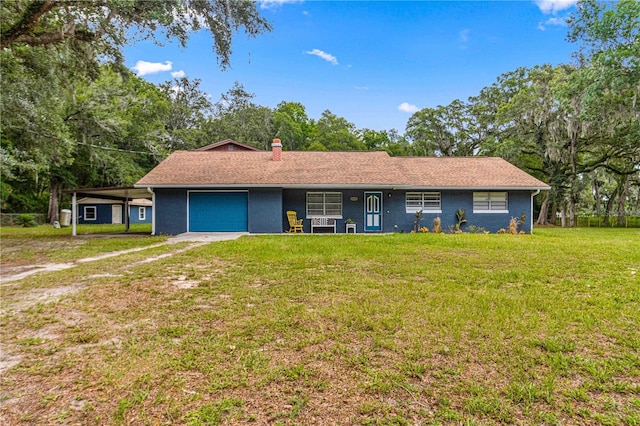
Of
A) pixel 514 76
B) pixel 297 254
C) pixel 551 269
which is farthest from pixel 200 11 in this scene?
pixel 514 76

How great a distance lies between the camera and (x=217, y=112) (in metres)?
39.8

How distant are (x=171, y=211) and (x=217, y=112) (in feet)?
95.3

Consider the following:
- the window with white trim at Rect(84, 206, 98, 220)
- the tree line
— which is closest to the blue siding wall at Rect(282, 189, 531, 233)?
the tree line

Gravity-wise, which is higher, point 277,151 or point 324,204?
point 277,151

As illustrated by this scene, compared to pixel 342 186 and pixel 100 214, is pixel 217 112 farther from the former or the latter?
pixel 342 186

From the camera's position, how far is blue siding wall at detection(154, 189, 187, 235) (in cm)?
1405

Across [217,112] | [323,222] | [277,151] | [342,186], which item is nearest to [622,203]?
[342,186]

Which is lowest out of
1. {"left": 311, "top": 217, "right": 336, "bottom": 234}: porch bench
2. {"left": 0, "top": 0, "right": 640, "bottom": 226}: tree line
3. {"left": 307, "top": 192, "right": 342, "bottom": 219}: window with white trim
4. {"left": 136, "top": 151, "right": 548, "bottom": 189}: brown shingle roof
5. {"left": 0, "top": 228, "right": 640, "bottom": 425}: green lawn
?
{"left": 0, "top": 228, "right": 640, "bottom": 425}: green lawn

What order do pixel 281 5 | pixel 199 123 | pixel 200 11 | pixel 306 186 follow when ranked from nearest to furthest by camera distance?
pixel 200 11, pixel 281 5, pixel 306 186, pixel 199 123

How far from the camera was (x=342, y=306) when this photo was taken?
4.04 metres

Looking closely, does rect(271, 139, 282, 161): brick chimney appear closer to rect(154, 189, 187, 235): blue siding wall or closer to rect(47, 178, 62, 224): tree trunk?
rect(154, 189, 187, 235): blue siding wall

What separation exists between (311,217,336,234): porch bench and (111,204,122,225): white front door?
21.6 metres

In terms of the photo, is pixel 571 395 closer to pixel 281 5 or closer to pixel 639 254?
pixel 639 254

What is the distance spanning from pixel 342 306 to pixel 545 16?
1708 cm
